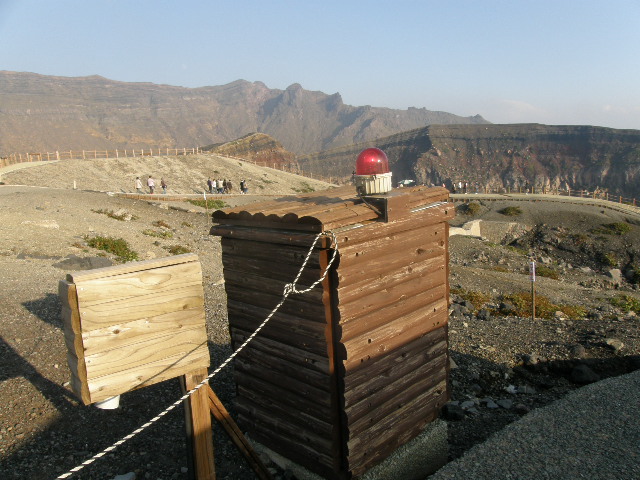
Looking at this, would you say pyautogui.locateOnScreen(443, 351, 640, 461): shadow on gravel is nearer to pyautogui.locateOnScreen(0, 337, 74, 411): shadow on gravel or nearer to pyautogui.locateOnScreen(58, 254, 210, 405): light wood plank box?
pyautogui.locateOnScreen(58, 254, 210, 405): light wood plank box

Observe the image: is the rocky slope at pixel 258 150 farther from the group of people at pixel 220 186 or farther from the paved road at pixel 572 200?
the paved road at pixel 572 200

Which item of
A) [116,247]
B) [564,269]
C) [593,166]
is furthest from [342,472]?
[593,166]

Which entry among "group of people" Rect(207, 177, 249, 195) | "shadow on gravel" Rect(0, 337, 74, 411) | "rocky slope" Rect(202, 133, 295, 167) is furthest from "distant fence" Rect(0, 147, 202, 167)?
"shadow on gravel" Rect(0, 337, 74, 411)

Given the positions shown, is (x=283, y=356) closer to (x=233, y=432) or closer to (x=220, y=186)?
(x=233, y=432)

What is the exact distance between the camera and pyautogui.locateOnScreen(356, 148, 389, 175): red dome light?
6090 mm

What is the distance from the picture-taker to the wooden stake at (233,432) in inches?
205

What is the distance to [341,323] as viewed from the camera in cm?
561

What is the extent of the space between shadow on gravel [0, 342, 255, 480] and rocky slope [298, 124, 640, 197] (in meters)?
89.7

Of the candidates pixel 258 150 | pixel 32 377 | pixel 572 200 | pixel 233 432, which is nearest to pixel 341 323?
pixel 233 432

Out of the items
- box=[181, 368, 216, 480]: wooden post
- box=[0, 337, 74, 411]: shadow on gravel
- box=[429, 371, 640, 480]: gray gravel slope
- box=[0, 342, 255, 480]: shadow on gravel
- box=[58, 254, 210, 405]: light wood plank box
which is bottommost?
box=[429, 371, 640, 480]: gray gravel slope

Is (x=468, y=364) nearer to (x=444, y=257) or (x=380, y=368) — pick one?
(x=444, y=257)

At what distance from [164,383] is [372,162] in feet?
18.6

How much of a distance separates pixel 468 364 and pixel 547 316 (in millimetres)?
7044

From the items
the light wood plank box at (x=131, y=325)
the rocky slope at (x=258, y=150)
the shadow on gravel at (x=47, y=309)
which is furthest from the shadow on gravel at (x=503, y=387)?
the rocky slope at (x=258, y=150)
